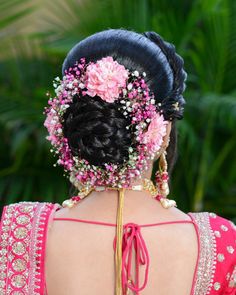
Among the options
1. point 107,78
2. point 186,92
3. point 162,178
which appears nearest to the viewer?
point 107,78

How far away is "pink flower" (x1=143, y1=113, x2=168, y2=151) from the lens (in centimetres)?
161

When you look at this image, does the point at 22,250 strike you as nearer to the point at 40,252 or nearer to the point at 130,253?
the point at 40,252

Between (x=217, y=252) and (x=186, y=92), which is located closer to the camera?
(x=217, y=252)

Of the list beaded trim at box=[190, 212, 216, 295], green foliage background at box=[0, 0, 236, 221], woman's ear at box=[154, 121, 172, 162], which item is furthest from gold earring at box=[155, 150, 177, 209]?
green foliage background at box=[0, 0, 236, 221]

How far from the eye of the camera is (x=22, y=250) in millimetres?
1646

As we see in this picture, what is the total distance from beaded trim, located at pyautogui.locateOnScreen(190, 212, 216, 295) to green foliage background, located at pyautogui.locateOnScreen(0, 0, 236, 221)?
5.59 feet

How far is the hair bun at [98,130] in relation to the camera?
1.58 meters

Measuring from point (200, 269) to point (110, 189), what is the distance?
0.86ft

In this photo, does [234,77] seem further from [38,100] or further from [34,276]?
[34,276]

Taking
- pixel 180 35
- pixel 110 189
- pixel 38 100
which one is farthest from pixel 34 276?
pixel 180 35

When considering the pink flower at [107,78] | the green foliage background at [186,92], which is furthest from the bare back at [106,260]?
the green foliage background at [186,92]

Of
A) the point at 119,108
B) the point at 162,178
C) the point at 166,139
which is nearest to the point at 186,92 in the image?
the point at 162,178

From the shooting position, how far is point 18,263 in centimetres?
165

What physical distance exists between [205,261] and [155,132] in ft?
0.99
